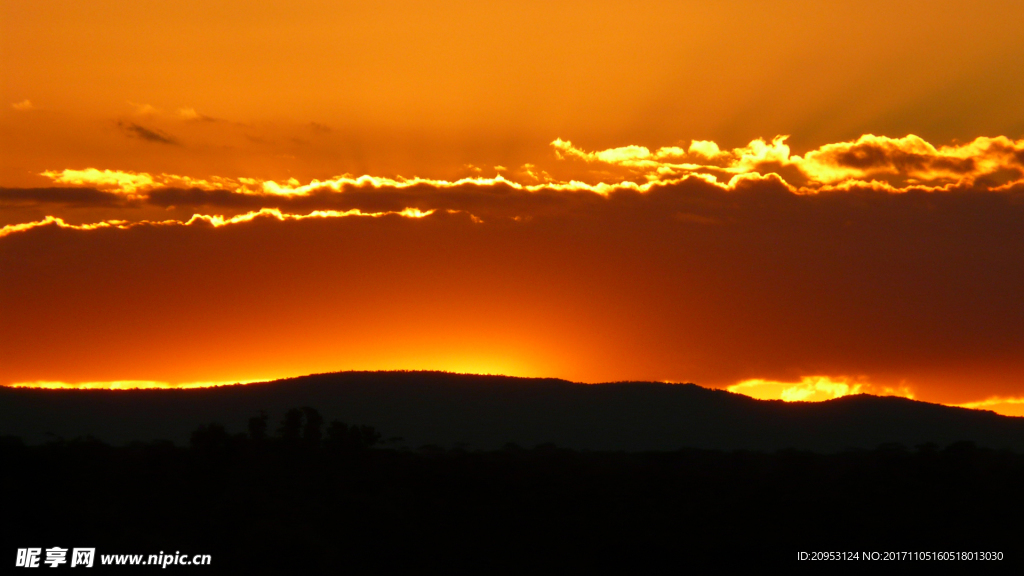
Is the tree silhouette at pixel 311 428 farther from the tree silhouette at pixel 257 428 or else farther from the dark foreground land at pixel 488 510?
the dark foreground land at pixel 488 510

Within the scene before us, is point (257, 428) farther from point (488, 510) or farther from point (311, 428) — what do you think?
point (488, 510)

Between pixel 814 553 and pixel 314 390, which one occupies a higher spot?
pixel 314 390

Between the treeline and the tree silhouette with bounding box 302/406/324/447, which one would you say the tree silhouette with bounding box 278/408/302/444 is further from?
the tree silhouette with bounding box 302/406/324/447

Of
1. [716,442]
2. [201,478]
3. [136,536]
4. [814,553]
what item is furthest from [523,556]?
[716,442]

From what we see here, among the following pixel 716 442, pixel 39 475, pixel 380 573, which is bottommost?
pixel 380 573

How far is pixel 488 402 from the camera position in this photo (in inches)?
5719

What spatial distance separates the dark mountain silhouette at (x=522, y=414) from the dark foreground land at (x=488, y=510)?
6668 centimetres

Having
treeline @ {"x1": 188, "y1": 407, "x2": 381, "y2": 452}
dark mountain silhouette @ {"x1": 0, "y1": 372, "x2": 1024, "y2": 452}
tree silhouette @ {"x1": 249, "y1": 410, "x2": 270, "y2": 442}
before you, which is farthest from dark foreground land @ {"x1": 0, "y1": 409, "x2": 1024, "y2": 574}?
dark mountain silhouette @ {"x1": 0, "y1": 372, "x2": 1024, "y2": 452}

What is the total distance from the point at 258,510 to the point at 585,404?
10062 centimetres

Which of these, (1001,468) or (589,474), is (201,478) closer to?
(589,474)

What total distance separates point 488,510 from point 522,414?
3682 inches

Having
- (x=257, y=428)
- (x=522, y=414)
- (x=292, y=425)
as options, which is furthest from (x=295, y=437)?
(x=522, y=414)

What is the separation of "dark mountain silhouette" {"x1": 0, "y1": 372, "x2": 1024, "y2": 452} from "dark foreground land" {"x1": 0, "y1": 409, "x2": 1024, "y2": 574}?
66684 mm

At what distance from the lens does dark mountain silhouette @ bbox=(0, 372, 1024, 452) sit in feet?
425
